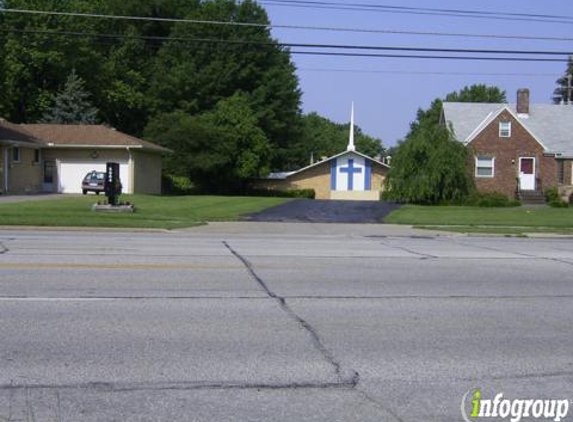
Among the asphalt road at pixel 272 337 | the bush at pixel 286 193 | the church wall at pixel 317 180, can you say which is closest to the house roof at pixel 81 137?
the bush at pixel 286 193

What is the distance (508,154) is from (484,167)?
1693 millimetres

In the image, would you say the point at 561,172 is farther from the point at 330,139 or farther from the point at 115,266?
the point at 330,139

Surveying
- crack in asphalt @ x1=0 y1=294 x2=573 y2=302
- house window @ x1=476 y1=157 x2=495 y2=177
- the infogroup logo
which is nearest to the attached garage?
house window @ x1=476 y1=157 x2=495 y2=177

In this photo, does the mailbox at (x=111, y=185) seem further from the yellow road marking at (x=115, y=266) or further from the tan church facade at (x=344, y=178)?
the tan church facade at (x=344, y=178)

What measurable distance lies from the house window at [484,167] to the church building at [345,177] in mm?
15419

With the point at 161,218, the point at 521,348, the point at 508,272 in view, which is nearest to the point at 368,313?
the point at 521,348

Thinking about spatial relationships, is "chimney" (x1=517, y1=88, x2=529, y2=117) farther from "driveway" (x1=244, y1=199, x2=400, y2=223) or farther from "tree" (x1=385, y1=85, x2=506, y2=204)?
"driveway" (x1=244, y1=199, x2=400, y2=223)

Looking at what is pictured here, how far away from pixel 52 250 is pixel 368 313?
27.6 ft

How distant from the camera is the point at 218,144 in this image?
56.2 m

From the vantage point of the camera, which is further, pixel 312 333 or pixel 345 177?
pixel 345 177

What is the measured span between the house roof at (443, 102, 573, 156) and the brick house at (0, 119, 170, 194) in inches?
806

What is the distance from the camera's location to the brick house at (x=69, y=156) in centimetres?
4481

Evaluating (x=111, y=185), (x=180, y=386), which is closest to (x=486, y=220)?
(x=111, y=185)

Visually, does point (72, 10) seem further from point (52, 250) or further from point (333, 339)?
point (333, 339)
